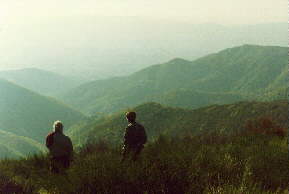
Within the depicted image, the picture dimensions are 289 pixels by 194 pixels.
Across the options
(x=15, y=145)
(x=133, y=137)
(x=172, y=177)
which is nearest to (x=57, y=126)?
(x=133, y=137)

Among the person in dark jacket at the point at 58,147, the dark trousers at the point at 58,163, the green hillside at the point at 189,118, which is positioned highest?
→ the person in dark jacket at the point at 58,147

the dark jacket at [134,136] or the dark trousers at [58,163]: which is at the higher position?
the dark jacket at [134,136]

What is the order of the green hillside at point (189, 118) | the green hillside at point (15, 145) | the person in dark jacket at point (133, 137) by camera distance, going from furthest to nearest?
the green hillside at point (15, 145) → the green hillside at point (189, 118) → the person in dark jacket at point (133, 137)

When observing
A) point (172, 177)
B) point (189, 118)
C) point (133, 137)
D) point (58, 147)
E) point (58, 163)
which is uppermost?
point (172, 177)

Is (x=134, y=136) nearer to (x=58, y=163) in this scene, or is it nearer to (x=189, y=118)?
(x=58, y=163)

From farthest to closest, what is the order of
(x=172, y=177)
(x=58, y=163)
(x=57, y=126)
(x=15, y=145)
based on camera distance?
(x=15, y=145) → (x=58, y=163) → (x=57, y=126) → (x=172, y=177)

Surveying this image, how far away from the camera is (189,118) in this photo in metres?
110

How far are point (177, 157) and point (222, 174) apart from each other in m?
0.91

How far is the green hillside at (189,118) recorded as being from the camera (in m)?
83.1

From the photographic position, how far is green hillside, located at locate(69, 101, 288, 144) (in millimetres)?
83062

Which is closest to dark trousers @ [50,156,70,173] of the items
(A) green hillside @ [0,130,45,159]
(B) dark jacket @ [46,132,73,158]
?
(B) dark jacket @ [46,132,73,158]

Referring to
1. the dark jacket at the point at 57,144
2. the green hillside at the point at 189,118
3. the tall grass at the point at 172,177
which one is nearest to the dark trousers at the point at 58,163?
the dark jacket at the point at 57,144

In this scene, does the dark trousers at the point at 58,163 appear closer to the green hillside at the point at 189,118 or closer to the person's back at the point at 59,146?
the person's back at the point at 59,146

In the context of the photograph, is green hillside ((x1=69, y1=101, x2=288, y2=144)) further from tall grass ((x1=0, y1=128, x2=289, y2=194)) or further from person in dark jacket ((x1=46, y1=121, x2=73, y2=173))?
tall grass ((x1=0, y1=128, x2=289, y2=194))
